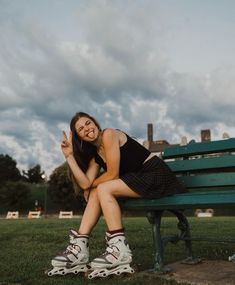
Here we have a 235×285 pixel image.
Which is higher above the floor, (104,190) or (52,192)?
(52,192)

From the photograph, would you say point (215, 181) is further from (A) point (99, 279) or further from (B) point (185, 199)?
(A) point (99, 279)

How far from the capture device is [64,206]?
49.4m

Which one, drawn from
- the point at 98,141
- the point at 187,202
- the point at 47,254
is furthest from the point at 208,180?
the point at 47,254

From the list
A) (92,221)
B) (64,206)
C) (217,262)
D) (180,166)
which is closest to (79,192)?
(92,221)

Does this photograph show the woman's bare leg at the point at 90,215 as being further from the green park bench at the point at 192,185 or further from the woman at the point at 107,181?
the green park bench at the point at 192,185

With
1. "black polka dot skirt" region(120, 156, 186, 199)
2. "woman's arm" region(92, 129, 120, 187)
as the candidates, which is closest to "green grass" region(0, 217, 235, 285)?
"black polka dot skirt" region(120, 156, 186, 199)

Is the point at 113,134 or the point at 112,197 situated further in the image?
the point at 113,134

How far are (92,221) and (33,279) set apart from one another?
699 mm

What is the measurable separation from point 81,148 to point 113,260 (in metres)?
1.09

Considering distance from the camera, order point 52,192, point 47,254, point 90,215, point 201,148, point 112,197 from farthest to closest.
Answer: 1. point 52,192
2. point 47,254
3. point 201,148
4. point 90,215
5. point 112,197

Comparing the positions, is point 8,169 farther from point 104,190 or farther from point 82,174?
point 104,190

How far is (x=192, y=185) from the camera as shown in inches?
158

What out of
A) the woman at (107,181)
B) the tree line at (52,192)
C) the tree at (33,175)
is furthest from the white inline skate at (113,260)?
the tree at (33,175)

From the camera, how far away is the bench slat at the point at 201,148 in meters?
3.80
